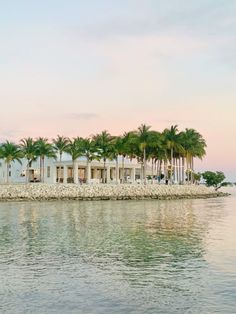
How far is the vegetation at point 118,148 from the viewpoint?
9925 centimetres

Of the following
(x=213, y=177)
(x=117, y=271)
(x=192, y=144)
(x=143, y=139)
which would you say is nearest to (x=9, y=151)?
(x=143, y=139)

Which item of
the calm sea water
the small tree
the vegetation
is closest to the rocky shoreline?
the vegetation

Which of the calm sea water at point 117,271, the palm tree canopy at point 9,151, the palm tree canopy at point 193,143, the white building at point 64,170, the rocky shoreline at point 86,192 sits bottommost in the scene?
the calm sea water at point 117,271

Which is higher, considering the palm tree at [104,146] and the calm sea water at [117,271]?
the palm tree at [104,146]

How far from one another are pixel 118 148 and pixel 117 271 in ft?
288

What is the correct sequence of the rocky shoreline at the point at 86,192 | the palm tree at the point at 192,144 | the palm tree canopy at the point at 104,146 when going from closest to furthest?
1. the rocky shoreline at the point at 86,192
2. the palm tree canopy at the point at 104,146
3. the palm tree at the point at 192,144

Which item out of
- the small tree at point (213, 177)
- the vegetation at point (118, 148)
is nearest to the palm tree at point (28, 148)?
the vegetation at point (118, 148)

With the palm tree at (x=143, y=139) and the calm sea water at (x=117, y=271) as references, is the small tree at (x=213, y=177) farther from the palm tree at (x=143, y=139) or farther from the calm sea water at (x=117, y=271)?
the calm sea water at (x=117, y=271)

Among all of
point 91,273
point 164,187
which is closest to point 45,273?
point 91,273

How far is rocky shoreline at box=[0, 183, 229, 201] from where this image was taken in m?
84.1

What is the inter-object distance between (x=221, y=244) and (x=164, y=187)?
74.7 meters

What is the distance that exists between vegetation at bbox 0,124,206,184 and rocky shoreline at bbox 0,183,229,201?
7199 mm

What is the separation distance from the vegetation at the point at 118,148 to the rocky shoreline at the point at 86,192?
7.20 metres

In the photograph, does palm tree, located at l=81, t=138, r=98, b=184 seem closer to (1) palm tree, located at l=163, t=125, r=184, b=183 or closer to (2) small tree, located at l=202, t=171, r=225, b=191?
(1) palm tree, located at l=163, t=125, r=184, b=183
